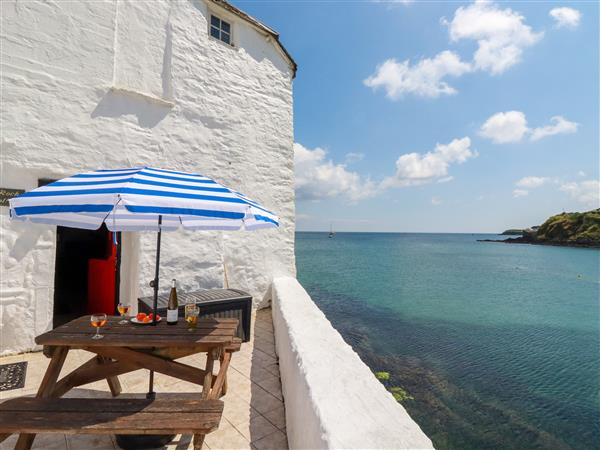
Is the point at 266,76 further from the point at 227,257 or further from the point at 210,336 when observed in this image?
the point at 210,336

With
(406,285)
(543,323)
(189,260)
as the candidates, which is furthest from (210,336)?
(406,285)

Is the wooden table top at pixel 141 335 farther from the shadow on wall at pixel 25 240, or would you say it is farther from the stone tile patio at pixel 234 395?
the shadow on wall at pixel 25 240

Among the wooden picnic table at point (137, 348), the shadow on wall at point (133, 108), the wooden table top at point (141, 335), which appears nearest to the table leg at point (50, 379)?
the wooden picnic table at point (137, 348)

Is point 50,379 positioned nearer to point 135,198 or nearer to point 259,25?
Result: point 135,198

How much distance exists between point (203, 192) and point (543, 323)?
2588cm

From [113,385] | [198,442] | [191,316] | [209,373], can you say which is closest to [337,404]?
[198,442]

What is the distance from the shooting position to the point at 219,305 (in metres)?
5.61

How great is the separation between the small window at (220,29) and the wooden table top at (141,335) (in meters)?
6.80

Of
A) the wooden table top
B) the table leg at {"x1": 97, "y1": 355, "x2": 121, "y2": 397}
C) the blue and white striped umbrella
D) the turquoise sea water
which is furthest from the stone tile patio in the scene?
the turquoise sea water

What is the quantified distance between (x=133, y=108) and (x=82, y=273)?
18.2ft

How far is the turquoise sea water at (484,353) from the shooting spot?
9086 mm

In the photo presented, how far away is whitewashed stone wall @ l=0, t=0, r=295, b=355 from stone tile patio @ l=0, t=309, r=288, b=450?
4.70 ft

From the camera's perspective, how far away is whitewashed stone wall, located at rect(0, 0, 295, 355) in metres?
5.03

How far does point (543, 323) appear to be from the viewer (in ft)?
69.3
